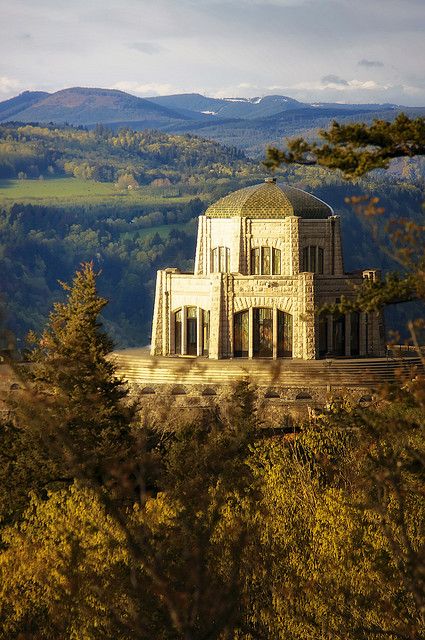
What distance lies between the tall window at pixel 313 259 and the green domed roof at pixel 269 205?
1775 millimetres

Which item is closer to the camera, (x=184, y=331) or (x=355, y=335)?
(x=355, y=335)

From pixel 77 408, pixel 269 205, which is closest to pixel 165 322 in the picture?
pixel 269 205

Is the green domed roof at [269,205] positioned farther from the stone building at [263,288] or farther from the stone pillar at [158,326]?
the stone pillar at [158,326]

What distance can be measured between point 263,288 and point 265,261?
13.4 ft

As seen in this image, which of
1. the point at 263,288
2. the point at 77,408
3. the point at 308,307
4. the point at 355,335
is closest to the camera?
the point at 77,408

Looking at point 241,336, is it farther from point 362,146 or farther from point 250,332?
point 362,146

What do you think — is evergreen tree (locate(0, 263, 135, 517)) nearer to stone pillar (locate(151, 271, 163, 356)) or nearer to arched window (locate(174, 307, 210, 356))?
arched window (locate(174, 307, 210, 356))

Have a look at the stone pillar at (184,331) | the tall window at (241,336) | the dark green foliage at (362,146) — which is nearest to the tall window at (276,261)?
the tall window at (241,336)

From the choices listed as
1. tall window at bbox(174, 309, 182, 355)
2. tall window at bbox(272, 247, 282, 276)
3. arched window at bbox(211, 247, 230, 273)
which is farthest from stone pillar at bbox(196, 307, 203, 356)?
tall window at bbox(272, 247, 282, 276)

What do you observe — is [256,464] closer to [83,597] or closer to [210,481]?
[210,481]

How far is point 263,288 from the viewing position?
87688mm

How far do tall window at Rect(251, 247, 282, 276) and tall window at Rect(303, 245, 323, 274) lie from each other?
142 centimetres

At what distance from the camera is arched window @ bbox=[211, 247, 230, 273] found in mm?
92562

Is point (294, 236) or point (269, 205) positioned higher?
point (269, 205)
